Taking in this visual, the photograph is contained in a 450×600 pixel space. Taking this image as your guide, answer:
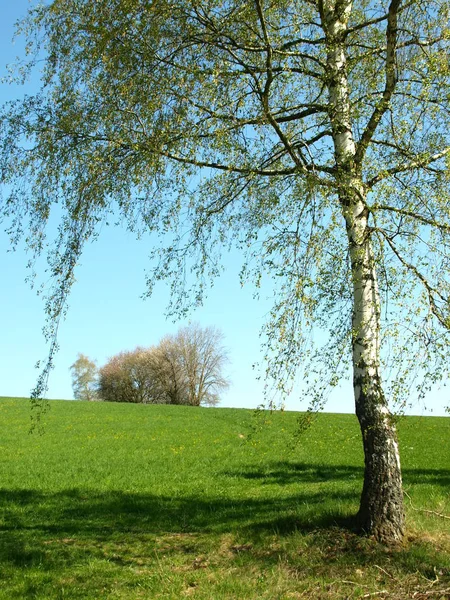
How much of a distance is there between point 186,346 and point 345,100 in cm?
4841

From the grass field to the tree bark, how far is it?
378mm

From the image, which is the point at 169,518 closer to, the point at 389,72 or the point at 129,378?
the point at 389,72

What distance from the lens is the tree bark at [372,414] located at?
28.6ft

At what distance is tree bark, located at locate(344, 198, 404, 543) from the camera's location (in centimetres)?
873

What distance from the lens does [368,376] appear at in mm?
8703

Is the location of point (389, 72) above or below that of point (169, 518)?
above

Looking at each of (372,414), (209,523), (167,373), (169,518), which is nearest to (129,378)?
(167,373)

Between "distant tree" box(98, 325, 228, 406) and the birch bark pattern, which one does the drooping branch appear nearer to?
the birch bark pattern

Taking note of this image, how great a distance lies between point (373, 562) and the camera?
27.0 feet

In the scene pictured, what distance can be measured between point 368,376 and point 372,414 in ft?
2.01

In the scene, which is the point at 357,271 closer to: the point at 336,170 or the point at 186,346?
the point at 336,170

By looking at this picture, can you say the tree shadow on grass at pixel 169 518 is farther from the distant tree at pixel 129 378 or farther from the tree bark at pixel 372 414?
the distant tree at pixel 129 378

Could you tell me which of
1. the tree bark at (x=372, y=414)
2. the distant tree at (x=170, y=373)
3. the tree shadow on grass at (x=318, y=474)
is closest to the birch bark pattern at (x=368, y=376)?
the tree bark at (x=372, y=414)


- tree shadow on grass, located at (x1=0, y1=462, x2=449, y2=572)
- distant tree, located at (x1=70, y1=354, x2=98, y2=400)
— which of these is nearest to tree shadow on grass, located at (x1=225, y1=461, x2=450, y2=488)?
tree shadow on grass, located at (x1=0, y1=462, x2=449, y2=572)
